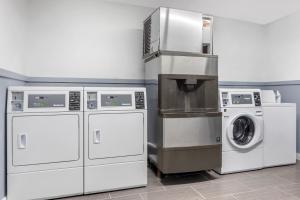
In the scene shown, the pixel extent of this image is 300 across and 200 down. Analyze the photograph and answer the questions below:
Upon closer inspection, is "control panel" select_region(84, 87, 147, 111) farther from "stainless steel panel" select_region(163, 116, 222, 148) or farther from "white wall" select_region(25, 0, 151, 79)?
"white wall" select_region(25, 0, 151, 79)

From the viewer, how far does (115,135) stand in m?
2.10

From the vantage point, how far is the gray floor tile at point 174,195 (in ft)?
6.62

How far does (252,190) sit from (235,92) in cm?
116

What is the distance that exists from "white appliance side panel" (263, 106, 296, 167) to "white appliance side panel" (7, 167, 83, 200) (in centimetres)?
236

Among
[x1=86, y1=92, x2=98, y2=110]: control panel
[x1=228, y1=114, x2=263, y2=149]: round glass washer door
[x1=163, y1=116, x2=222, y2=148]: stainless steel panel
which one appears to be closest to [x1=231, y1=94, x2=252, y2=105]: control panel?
[x1=228, y1=114, x2=263, y2=149]: round glass washer door

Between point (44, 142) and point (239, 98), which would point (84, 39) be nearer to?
point (44, 142)

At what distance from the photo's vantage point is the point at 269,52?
372 centimetres

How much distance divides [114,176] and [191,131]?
3.11ft

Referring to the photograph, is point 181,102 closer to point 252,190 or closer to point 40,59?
point 252,190

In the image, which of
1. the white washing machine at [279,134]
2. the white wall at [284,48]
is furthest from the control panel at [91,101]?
the white wall at [284,48]

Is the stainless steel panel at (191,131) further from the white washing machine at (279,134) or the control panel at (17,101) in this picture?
the control panel at (17,101)

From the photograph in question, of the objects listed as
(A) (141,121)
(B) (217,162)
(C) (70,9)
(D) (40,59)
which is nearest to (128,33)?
(C) (70,9)

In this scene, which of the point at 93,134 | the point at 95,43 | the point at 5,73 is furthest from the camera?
the point at 95,43

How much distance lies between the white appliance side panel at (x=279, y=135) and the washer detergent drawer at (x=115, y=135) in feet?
5.77
